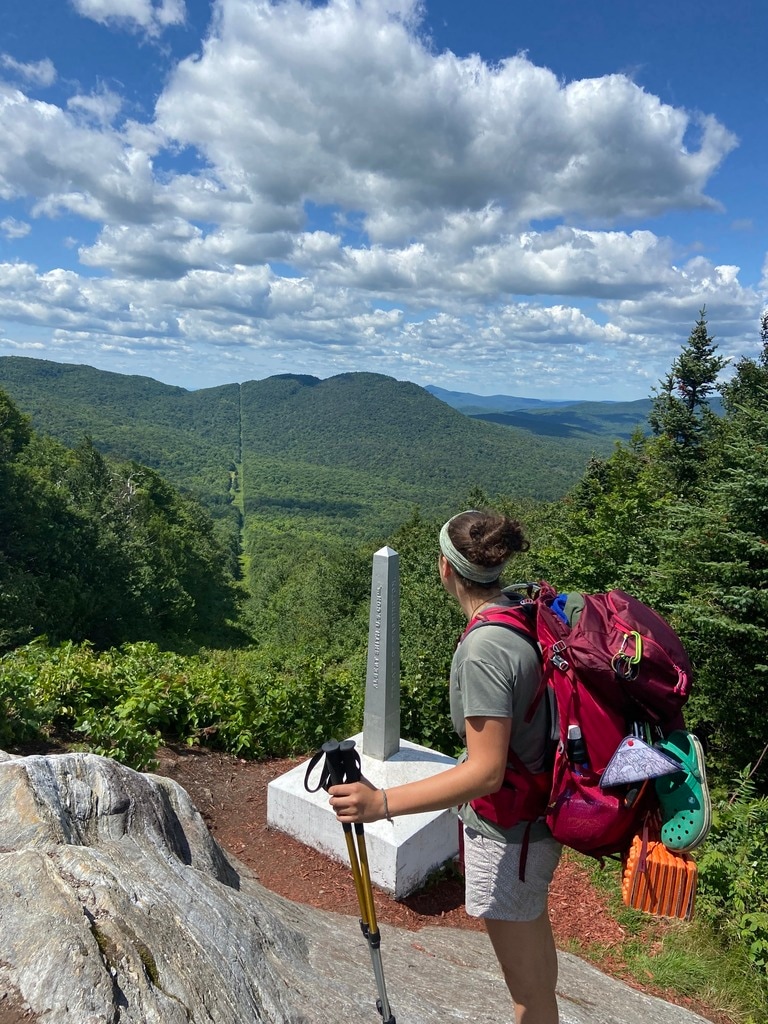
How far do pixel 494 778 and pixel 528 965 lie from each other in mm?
913

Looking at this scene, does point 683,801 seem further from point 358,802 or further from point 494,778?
point 358,802

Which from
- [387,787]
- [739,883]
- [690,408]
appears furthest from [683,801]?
[690,408]

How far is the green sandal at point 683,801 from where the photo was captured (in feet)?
6.24

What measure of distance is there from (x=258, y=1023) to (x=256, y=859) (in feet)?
10.3

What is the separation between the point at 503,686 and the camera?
1897 mm

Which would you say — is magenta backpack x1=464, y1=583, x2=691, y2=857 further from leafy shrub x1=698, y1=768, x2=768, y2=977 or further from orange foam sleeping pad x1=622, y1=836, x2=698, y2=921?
Result: leafy shrub x1=698, y1=768, x2=768, y2=977

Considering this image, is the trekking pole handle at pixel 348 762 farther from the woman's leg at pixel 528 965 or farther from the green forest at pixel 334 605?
the green forest at pixel 334 605

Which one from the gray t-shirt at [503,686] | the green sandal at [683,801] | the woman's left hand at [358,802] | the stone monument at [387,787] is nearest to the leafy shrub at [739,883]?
the stone monument at [387,787]

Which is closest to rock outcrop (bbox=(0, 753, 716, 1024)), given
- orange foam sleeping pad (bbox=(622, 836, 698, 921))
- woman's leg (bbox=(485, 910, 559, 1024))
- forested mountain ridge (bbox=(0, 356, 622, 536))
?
woman's leg (bbox=(485, 910, 559, 1024))

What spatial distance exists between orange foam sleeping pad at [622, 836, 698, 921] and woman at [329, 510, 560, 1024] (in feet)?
0.98

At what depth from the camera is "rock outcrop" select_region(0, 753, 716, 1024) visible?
1870mm

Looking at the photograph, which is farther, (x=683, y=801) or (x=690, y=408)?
(x=690, y=408)

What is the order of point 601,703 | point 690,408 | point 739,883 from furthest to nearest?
point 690,408
point 739,883
point 601,703

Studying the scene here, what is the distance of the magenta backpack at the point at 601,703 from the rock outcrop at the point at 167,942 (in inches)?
49.2
